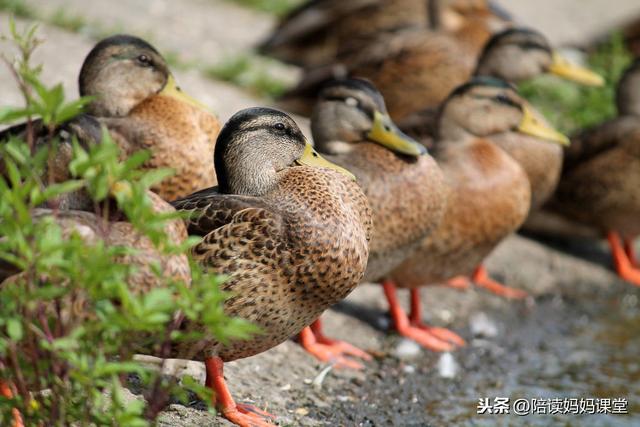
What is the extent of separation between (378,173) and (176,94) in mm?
1052

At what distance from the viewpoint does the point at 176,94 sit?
5332 mm

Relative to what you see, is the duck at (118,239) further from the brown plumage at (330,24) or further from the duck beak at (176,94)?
the brown plumage at (330,24)

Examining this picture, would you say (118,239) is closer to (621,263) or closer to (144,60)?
(144,60)

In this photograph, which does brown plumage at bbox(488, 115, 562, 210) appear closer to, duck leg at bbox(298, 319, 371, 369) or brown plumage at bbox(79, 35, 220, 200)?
duck leg at bbox(298, 319, 371, 369)

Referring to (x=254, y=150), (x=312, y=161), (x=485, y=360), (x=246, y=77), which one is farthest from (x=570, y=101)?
(x=254, y=150)

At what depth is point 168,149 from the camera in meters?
5.03

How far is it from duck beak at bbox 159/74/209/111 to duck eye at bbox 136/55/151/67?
141 mm

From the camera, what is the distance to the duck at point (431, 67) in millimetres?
7531

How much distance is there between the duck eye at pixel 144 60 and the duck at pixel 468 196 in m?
1.61

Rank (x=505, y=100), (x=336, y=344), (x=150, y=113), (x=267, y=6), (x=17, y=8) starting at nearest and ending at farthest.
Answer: (x=150, y=113) < (x=336, y=344) < (x=505, y=100) < (x=17, y=8) < (x=267, y=6)

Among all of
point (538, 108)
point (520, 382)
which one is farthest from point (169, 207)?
point (538, 108)

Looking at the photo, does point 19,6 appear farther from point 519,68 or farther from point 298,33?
point 519,68

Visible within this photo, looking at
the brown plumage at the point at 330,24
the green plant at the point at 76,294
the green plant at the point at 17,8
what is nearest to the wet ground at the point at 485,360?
the green plant at the point at 76,294

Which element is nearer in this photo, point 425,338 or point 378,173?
point 378,173
